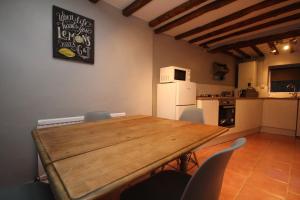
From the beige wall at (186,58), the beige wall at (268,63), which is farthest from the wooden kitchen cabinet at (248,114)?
the beige wall at (186,58)

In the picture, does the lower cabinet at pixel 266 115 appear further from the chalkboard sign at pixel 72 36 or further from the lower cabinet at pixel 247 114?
the chalkboard sign at pixel 72 36

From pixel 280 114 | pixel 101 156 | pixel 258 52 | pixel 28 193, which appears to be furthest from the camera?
pixel 258 52

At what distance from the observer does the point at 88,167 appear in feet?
1.93

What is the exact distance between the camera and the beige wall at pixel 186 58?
314 cm

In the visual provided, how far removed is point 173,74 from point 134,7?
126 centimetres

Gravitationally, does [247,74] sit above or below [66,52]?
above

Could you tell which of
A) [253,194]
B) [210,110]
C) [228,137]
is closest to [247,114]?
[228,137]

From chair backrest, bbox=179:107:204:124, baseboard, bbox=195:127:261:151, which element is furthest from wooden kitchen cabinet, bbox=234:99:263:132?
chair backrest, bbox=179:107:204:124

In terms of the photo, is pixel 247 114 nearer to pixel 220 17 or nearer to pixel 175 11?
pixel 220 17

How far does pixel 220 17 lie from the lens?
8.75 feet

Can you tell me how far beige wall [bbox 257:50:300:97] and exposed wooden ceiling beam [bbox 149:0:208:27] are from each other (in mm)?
3895

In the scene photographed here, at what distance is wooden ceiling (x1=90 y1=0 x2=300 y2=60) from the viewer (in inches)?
88.0

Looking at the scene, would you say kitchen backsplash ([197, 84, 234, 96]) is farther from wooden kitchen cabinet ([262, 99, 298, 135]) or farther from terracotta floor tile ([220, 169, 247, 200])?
terracotta floor tile ([220, 169, 247, 200])

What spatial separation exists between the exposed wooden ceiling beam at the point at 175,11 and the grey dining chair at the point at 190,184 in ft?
7.10
